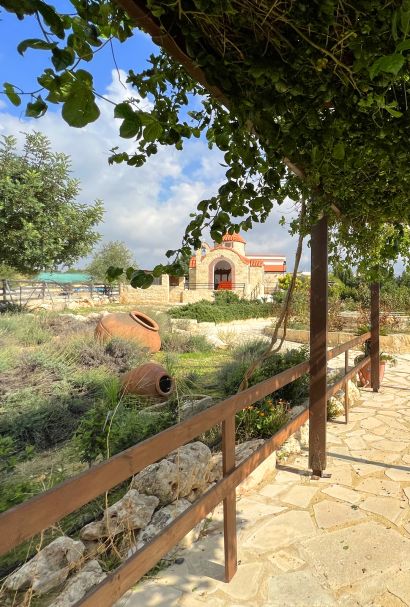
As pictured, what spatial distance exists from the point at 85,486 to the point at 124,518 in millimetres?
1440

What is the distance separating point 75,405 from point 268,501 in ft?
9.02

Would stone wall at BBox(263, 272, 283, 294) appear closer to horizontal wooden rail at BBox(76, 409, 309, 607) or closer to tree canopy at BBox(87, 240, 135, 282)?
tree canopy at BBox(87, 240, 135, 282)

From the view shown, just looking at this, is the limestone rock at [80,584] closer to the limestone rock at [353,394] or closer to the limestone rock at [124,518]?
the limestone rock at [124,518]

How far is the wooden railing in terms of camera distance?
89 centimetres

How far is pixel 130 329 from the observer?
8.06 metres

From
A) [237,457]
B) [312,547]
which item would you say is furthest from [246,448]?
[312,547]

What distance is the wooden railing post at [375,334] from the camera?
210 inches

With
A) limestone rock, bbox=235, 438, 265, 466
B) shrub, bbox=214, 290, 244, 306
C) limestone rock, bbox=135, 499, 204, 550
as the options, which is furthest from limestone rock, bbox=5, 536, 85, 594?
shrub, bbox=214, 290, 244, 306

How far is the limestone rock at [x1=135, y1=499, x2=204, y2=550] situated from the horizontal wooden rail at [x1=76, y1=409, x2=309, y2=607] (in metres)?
0.43

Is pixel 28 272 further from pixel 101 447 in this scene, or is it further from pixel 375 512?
pixel 375 512

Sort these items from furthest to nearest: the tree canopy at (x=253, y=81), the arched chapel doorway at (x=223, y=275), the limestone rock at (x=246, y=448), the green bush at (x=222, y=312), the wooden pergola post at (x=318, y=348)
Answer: the arched chapel doorway at (x=223, y=275), the green bush at (x=222, y=312), the limestone rock at (x=246, y=448), the wooden pergola post at (x=318, y=348), the tree canopy at (x=253, y=81)

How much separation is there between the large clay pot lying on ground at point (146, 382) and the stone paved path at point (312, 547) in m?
2.04

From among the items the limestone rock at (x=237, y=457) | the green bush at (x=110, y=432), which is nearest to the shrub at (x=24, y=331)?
the green bush at (x=110, y=432)

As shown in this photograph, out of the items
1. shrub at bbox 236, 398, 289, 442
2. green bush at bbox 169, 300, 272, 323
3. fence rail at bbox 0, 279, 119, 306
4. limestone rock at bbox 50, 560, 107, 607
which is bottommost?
limestone rock at bbox 50, 560, 107, 607
